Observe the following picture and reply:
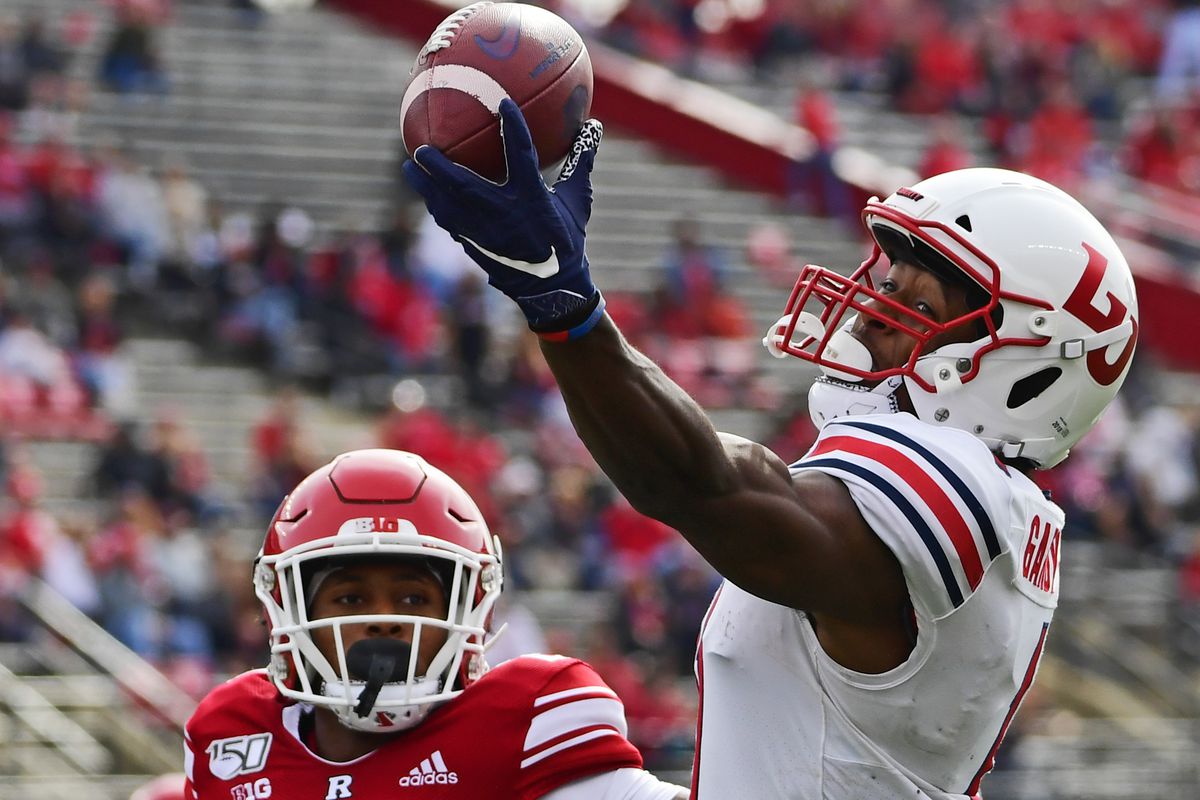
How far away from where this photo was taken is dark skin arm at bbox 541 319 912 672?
2.56 m

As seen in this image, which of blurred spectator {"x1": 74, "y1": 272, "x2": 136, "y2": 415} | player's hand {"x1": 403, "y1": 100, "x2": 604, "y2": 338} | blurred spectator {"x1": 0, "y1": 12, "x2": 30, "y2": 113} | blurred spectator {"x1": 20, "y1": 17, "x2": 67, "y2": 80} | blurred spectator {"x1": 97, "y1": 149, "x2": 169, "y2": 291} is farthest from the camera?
blurred spectator {"x1": 20, "y1": 17, "x2": 67, "y2": 80}

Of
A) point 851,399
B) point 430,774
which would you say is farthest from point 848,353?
point 430,774

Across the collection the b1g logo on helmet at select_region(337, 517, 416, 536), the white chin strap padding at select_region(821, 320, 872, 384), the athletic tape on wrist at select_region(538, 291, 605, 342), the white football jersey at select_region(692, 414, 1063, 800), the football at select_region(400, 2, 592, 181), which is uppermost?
the football at select_region(400, 2, 592, 181)

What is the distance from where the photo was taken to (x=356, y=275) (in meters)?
13.1

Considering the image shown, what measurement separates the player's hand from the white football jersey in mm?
479

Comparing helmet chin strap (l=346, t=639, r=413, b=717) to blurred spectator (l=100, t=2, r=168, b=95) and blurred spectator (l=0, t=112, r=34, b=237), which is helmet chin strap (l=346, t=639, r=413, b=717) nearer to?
blurred spectator (l=0, t=112, r=34, b=237)

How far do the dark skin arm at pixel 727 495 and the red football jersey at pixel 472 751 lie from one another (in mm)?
649

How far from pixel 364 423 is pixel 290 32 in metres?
6.14

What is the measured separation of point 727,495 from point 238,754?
123 cm

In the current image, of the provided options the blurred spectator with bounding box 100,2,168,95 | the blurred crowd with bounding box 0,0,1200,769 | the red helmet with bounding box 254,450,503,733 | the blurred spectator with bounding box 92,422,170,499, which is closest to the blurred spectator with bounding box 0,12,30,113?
the blurred crowd with bounding box 0,0,1200,769

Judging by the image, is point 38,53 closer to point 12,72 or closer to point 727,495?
point 12,72

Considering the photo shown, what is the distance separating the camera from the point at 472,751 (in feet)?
10.8

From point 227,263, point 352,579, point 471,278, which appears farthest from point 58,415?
point 352,579

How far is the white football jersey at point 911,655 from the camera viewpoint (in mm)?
2771
